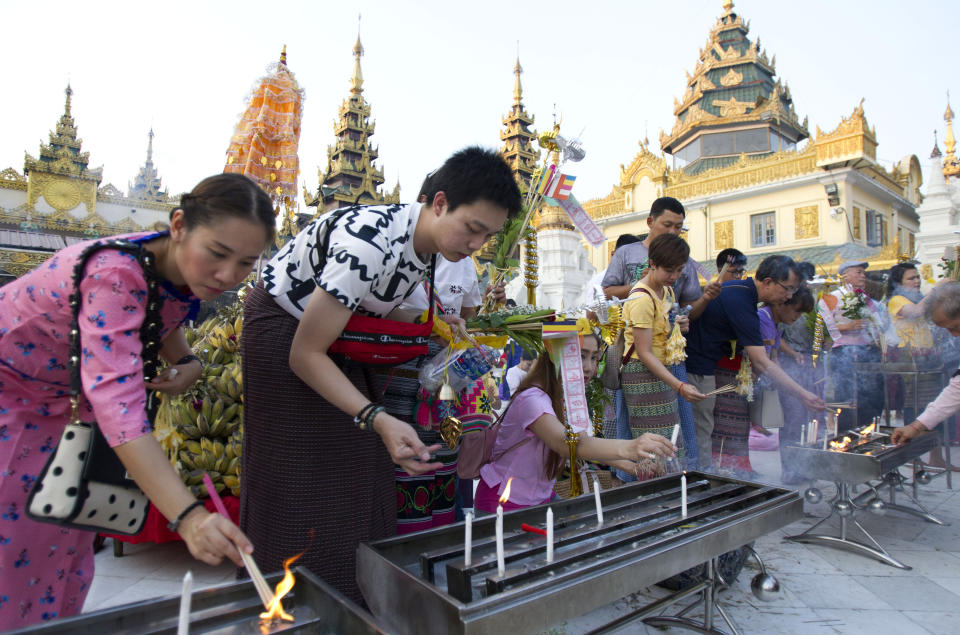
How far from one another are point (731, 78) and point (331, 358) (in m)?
26.5

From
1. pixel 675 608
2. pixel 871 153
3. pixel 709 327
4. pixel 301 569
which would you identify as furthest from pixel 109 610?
pixel 871 153

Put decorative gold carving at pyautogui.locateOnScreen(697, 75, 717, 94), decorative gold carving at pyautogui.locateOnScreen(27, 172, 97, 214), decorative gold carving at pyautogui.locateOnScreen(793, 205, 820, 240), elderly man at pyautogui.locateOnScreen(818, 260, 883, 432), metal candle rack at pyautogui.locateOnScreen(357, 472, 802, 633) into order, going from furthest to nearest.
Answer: decorative gold carving at pyautogui.locateOnScreen(697, 75, 717, 94) < decorative gold carving at pyautogui.locateOnScreen(27, 172, 97, 214) < decorative gold carving at pyautogui.locateOnScreen(793, 205, 820, 240) < elderly man at pyautogui.locateOnScreen(818, 260, 883, 432) < metal candle rack at pyautogui.locateOnScreen(357, 472, 802, 633)

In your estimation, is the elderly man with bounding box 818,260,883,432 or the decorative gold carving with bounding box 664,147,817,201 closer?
the elderly man with bounding box 818,260,883,432

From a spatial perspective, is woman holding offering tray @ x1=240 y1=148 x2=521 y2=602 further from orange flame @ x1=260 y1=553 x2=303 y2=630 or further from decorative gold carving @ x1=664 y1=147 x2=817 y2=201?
decorative gold carving @ x1=664 y1=147 x2=817 y2=201

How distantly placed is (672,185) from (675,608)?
21.3m

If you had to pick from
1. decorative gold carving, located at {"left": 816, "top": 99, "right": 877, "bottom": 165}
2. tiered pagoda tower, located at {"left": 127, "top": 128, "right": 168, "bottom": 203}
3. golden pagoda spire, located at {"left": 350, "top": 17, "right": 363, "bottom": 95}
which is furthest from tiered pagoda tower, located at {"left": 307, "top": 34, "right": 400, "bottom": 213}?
decorative gold carving, located at {"left": 816, "top": 99, "right": 877, "bottom": 165}

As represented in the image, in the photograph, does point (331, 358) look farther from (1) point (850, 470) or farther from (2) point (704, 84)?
(2) point (704, 84)

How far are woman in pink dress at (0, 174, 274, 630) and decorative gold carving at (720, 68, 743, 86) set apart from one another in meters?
26.4

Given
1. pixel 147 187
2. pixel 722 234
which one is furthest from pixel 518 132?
pixel 147 187

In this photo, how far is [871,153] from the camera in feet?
58.6

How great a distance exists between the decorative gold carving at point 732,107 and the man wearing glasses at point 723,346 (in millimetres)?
21871

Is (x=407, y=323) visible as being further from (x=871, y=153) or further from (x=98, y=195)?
(x=98, y=195)

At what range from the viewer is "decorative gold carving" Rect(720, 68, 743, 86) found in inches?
903

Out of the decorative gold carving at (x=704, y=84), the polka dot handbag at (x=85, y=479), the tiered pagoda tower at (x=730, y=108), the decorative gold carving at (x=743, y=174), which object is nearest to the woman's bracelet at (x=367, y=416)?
Result: the polka dot handbag at (x=85, y=479)
